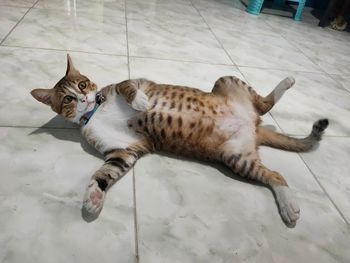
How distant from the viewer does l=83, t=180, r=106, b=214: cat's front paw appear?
1123 mm

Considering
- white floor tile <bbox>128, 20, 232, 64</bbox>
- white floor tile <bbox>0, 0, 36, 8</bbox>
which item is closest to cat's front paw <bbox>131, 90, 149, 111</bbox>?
white floor tile <bbox>128, 20, 232, 64</bbox>

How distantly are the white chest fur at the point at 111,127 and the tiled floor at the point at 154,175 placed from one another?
0.25ft

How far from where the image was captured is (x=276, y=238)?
1.19 m

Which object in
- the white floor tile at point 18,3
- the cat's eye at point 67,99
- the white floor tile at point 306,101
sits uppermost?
the cat's eye at point 67,99

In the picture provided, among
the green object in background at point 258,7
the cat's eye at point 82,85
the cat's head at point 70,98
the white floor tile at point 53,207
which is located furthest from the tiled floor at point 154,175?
the green object in background at point 258,7

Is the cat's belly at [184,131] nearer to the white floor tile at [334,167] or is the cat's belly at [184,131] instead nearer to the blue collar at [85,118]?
the blue collar at [85,118]

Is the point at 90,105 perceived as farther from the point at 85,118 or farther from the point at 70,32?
the point at 70,32

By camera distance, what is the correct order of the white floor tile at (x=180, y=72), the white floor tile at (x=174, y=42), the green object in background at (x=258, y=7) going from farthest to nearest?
the green object in background at (x=258, y=7) → the white floor tile at (x=174, y=42) → the white floor tile at (x=180, y=72)

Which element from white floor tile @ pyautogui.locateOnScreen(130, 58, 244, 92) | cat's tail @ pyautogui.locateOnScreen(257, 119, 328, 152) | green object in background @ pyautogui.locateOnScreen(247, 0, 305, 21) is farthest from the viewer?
green object in background @ pyautogui.locateOnScreen(247, 0, 305, 21)

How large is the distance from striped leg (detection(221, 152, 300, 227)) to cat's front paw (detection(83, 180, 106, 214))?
559mm

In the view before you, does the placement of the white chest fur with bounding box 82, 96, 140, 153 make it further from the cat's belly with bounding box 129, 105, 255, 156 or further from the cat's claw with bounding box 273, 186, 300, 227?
the cat's claw with bounding box 273, 186, 300, 227

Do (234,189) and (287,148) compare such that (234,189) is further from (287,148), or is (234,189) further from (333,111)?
(333,111)

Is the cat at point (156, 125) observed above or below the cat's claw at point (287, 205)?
above

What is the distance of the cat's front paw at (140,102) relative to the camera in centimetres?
136
